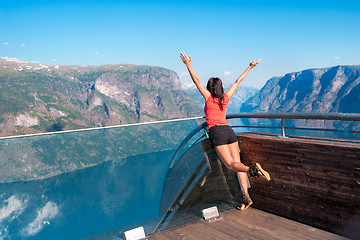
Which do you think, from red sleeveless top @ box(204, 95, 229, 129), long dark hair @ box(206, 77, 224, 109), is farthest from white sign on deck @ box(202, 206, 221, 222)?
long dark hair @ box(206, 77, 224, 109)

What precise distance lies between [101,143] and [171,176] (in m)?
0.92

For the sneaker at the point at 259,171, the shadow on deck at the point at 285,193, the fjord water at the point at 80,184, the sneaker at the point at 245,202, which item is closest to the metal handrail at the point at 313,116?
the shadow on deck at the point at 285,193

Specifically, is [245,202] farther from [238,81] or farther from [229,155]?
[238,81]

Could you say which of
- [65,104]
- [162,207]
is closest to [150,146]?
[162,207]

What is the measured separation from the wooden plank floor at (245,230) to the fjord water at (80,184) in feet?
1.37

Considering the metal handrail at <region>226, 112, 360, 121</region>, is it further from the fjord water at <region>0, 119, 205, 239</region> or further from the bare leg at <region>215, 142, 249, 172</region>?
the fjord water at <region>0, 119, 205, 239</region>

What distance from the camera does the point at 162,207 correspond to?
10.6ft

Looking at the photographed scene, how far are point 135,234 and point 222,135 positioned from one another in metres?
1.34

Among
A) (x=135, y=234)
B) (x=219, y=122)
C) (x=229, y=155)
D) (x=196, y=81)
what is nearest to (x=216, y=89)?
(x=196, y=81)

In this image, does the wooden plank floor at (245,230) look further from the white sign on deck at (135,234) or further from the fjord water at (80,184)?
the fjord water at (80,184)

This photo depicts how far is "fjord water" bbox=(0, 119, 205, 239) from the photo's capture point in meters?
2.74

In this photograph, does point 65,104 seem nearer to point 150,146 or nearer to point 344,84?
point 344,84

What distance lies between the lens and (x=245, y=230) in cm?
283

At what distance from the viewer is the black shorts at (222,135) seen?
323 centimetres
